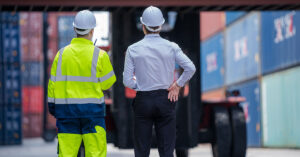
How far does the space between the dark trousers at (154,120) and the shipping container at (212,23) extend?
72.9 feet

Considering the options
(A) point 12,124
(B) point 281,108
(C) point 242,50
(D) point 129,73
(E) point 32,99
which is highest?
(C) point 242,50

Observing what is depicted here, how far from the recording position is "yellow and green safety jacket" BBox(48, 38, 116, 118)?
578 centimetres

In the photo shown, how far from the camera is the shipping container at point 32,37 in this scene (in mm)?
37000

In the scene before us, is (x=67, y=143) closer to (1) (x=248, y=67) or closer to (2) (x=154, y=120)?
(2) (x=154, y=120)

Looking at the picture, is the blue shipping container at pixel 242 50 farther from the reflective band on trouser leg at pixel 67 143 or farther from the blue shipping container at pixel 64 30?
the reflective band on trouser leg at pixel 67 143

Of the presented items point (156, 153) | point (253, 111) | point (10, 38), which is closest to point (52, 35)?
point (10, 38)

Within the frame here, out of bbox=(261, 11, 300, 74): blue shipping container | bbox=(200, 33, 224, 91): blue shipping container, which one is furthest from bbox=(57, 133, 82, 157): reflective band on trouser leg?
bbox=(200, 33, 224, 91): blue shipping container

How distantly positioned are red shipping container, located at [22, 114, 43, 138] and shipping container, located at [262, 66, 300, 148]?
17.7m

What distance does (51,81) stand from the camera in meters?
5.87

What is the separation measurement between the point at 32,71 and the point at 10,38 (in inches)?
399

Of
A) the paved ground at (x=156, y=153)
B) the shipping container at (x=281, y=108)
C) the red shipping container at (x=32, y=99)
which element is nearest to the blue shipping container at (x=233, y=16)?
the shipping container at (x=281, y=108)

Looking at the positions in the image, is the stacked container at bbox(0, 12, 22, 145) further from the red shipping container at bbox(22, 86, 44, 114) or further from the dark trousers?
the dark trousers

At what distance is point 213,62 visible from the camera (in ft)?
98.8

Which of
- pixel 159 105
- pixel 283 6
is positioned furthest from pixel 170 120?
pixel 283 6
